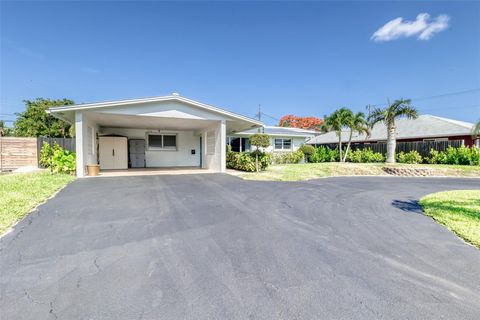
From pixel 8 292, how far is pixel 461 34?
24417 millimetres

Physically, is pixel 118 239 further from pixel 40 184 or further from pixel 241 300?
pixel 40 184

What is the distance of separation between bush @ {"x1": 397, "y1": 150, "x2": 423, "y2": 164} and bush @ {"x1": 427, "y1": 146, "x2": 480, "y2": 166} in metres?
0.69

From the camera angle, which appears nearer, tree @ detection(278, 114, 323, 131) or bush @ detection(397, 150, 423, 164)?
bush @ detection(397, 150, 423, 164)

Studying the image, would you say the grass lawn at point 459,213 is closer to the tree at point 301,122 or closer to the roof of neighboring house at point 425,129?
the roof of neighboring house at point 425,129

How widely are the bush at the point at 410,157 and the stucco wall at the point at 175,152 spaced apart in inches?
661

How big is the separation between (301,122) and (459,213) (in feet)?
172

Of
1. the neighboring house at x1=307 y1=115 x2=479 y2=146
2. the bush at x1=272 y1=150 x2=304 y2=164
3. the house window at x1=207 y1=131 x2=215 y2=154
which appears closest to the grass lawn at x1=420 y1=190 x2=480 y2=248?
the house window at x1=207 y1=131 x2=215 y2=154

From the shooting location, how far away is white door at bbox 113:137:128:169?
14578mm

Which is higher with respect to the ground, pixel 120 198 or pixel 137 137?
pixel 137 137

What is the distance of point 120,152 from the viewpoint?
1472 centimetres

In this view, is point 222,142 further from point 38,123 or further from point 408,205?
point 38,123

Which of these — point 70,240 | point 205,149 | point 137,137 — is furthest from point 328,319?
point 137,137

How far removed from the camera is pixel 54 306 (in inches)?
78.0

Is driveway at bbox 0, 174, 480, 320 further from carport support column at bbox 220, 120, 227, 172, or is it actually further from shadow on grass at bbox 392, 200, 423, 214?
carport support column at bbox 220, 120, 227, 172
